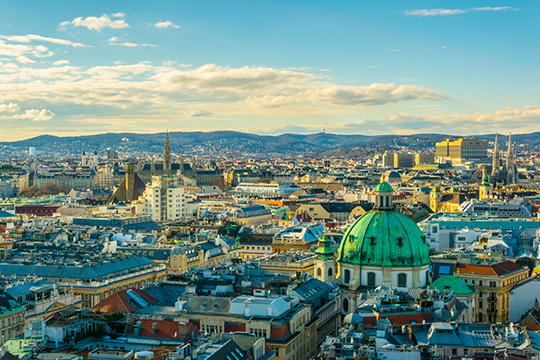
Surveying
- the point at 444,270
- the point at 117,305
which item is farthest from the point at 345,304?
the point at 117,305

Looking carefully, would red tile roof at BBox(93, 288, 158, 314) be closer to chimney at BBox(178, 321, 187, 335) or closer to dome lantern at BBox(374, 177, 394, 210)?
chimney at BBox(178, 321, 187, 335)

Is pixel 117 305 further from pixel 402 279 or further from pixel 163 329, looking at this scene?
pixel 402 279

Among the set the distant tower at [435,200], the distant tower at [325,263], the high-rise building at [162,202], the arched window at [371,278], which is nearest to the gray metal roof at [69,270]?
the distant tower at [325,263]

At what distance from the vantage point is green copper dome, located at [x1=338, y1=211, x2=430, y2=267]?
6644 centimetres

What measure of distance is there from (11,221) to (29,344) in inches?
3361

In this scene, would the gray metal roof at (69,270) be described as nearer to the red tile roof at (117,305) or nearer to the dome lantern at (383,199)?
the red tile roof at (117,305)

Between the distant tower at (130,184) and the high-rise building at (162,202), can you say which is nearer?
the high-rise building at (162,202)

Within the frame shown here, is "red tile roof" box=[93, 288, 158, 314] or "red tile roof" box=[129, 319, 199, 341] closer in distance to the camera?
"red tile roof" box=[129, 319, 199, 341]

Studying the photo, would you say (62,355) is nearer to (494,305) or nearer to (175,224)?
(494,305)

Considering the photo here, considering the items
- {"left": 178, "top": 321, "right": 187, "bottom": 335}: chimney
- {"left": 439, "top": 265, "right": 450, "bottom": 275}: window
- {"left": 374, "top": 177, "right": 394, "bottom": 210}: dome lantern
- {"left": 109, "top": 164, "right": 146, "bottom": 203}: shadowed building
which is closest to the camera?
{"left": 178, "top": 321, "right": 187, "bottom": 335}: chimney

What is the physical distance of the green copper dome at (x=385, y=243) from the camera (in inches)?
2616

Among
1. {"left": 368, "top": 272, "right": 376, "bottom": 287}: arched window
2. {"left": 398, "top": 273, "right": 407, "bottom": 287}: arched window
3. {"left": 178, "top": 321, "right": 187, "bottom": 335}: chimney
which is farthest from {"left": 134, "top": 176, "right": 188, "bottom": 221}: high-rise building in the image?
{"left": 178, "top": 321, "right": 187, "bottom": 335}: chimney

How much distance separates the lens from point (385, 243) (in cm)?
6662

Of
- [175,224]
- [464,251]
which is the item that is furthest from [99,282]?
[175,224]
